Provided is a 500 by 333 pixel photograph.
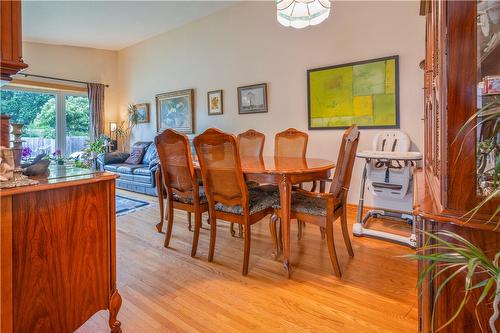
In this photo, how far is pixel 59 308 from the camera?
1129 mm

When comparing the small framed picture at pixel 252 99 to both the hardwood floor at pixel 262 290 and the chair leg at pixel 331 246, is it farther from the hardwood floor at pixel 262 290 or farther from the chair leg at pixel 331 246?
the chair leg at pixel 331 246

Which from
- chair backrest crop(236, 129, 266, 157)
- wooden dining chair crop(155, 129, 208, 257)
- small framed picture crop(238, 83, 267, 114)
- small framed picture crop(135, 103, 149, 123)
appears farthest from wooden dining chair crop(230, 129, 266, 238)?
small framed picture crop(135, 103, 149, 123)

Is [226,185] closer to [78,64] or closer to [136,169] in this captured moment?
[136,169]

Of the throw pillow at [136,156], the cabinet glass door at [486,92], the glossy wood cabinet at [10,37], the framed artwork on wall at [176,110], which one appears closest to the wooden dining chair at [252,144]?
the framed artwork on wall at [176,110]

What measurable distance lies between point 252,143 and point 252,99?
47.9 inches

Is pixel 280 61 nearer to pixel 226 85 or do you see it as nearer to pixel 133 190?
pixel 226 85

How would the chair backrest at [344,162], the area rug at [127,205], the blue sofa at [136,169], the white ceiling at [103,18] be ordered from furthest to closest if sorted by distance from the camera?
the blue sofa at [136,169], the white ceiling at [103,18], the area rug at [127,205], the chair backrest at [344,162]

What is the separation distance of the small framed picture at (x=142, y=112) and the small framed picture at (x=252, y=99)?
8.49ft

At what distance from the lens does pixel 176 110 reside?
535cm

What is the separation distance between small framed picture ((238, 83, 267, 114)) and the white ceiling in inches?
55.4

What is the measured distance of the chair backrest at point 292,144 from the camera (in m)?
3.00

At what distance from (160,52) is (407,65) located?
15.1 feet

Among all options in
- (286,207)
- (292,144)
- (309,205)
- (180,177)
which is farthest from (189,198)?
(292,144)

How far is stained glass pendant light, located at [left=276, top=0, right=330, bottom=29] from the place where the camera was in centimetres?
231
